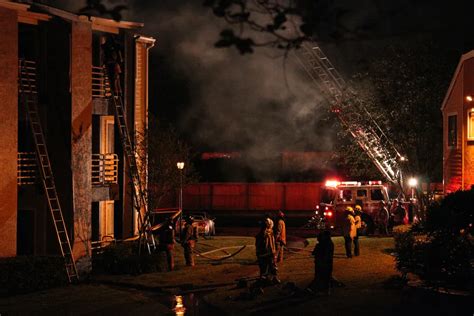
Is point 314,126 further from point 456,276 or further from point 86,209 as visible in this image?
point 456,276

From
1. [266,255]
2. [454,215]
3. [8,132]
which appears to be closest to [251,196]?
[8,132]

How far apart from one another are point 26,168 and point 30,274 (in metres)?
3.72

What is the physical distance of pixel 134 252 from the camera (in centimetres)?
1914

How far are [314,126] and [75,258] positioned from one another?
93.4 feet

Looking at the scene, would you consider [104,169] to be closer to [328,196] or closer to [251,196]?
[328,196]

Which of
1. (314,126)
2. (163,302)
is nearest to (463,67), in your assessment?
(163,302)

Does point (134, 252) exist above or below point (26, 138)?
below

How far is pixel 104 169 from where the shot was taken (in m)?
21.2

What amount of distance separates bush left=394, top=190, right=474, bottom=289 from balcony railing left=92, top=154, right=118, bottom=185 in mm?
10260

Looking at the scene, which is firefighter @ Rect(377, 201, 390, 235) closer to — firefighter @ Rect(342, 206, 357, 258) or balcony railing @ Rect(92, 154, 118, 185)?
firefighter @ Rect(342, 206, 357, 258)

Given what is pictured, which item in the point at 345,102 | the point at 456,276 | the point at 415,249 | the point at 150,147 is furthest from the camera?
the point at 345,102

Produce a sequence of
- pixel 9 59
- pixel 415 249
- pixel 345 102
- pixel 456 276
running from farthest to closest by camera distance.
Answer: pixel 345 102 < pixel 9 59 < pixel 415 249 < pixel 456 276

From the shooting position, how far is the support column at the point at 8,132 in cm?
1725

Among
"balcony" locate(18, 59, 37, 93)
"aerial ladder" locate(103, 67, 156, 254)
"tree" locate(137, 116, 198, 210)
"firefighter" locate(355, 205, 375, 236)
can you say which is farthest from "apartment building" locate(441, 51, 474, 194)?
"balcony" locate(18, 59, 37, 93)
